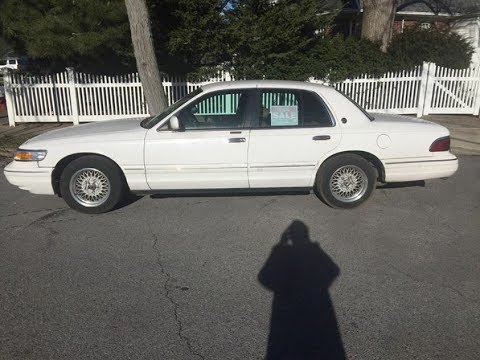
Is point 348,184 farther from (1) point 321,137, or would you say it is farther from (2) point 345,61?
(2) point 345,61

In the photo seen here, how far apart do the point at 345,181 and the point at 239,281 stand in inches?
92.7

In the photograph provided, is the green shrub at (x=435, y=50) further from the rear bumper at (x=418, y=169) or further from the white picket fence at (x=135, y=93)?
the rear bumper at (x=418, y=169)

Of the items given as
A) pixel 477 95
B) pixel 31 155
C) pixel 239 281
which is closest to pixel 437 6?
pixel 477 95

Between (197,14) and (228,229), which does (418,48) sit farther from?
(228,229)

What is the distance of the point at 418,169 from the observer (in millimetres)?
5473

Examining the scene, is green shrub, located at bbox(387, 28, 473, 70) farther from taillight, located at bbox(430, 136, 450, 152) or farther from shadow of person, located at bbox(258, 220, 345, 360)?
shadow of person, located at bbox(258, 220, 345, 360)

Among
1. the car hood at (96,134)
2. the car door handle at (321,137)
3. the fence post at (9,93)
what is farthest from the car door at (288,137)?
the fence post at (9,93)

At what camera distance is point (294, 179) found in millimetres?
5371

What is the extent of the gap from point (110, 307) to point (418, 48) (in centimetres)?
1310

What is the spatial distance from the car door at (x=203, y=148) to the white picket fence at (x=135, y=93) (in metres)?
6.70

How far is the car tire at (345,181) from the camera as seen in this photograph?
17.6ft

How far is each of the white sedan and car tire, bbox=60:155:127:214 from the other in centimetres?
1

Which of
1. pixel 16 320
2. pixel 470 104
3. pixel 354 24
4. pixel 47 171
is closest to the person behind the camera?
pixel 16 320

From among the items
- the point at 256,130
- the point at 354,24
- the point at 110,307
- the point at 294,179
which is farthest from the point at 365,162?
the point at 354,24
